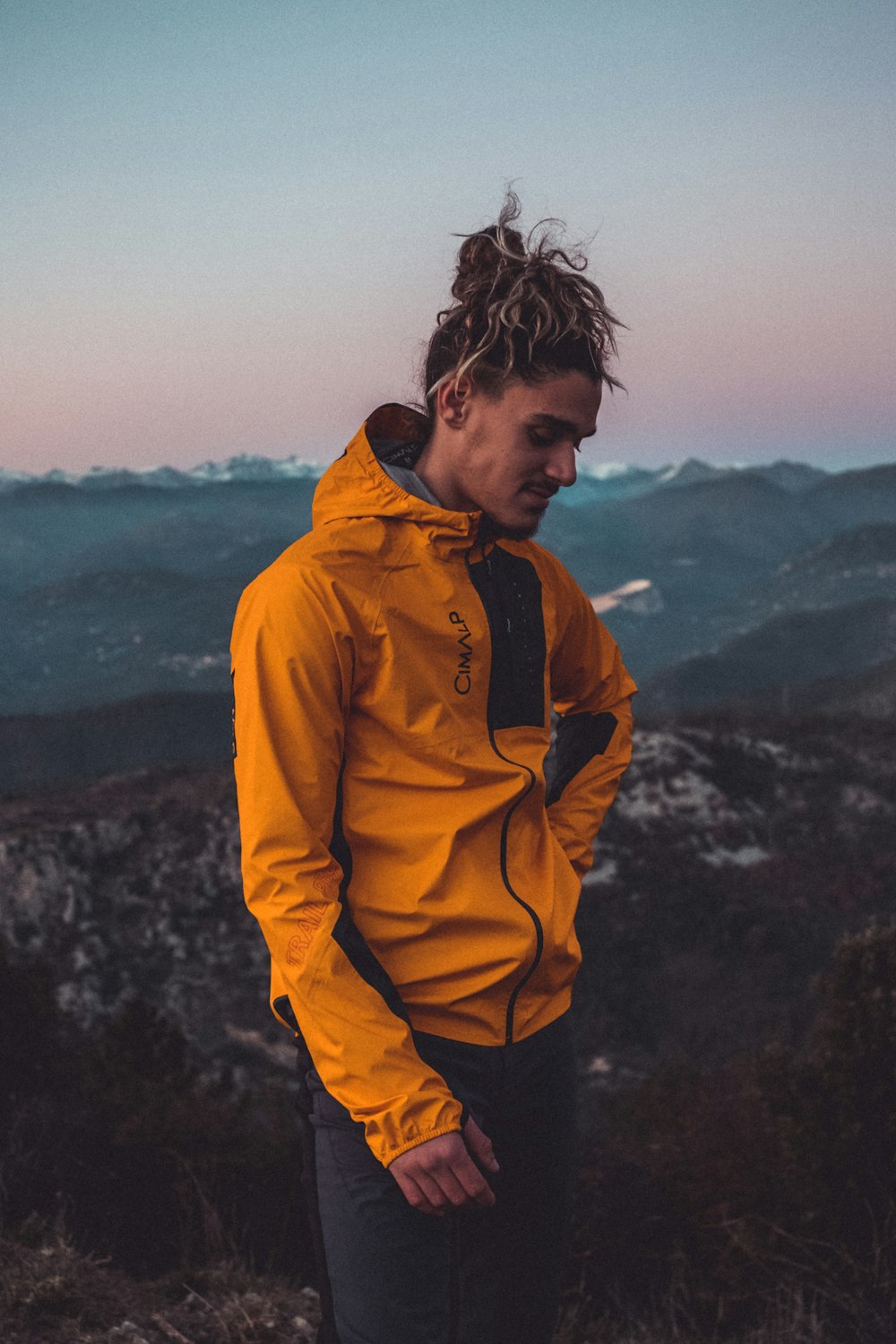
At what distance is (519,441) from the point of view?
1837mm

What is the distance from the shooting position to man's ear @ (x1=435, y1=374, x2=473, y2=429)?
184 cm

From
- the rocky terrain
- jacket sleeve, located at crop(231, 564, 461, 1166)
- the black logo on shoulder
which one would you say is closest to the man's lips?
the black logo on shoulder

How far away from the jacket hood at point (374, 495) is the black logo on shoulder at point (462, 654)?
162 mm

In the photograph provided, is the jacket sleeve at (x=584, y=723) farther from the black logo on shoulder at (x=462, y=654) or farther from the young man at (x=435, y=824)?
the black logo on shoulder at (x=462, y=654)

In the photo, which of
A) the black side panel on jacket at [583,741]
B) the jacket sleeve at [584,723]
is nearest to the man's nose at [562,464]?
the jacket sleeve at [584,723]

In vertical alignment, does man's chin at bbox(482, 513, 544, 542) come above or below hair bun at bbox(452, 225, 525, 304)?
below

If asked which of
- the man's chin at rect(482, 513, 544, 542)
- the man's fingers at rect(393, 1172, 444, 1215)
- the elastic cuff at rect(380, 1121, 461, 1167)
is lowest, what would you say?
the man's fingers at rect(393, 1172, 444, 1215)

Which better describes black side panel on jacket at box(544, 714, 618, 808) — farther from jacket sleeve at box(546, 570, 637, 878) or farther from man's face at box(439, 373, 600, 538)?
man's face at box(439, 373, 600, 538)

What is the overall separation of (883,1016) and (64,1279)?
12.9 feet

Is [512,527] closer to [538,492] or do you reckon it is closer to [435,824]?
[538,492]

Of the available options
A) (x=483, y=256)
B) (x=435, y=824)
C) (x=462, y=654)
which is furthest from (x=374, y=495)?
(x=435, y=824)

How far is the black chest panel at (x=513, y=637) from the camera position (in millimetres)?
1959

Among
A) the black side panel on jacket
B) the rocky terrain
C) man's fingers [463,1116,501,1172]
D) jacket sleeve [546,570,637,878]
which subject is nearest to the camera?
man's fingers [463,1116,501,1172]

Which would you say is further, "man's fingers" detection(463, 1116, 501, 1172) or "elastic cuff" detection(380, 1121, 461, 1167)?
"man's fingers" detection(463, 1116, 501, 1172)
